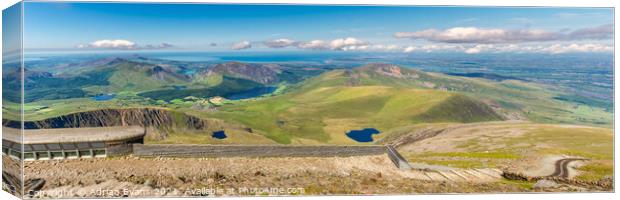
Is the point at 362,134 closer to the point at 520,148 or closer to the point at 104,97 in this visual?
the point at 104,97

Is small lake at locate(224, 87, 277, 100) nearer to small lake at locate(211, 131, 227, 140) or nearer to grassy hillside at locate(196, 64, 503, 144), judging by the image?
grassy hillside at locate(196, 64, 503, 144)

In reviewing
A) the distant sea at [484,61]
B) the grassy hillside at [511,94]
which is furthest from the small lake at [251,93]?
the distant sea at [484,61]

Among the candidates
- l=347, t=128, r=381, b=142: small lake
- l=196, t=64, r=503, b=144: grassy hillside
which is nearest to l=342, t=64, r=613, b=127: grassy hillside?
l=196, t=64, r=503, b=144: grassy hillside

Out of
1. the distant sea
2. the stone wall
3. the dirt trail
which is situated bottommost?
the dirt trail

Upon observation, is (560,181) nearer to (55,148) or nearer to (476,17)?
(476,17)

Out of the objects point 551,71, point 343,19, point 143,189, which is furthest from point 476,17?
point 143,189

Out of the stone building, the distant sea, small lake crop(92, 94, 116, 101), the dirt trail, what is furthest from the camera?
small lake crop(92, 94, 116, 101)
